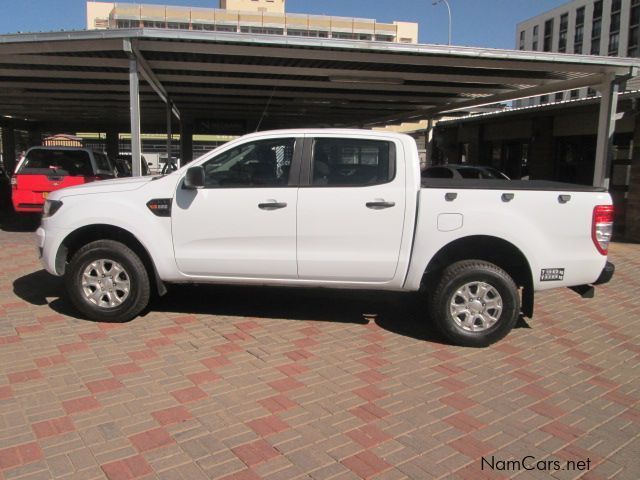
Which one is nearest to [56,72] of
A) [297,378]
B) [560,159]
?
[297,378]

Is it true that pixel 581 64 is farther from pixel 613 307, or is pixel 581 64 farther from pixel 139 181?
pixel 139 181

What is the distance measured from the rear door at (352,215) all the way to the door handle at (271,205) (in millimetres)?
169

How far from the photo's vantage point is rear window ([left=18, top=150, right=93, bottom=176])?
1071 cm

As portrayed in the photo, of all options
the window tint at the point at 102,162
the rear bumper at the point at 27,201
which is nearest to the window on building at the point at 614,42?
the window tint at the point at 102,162

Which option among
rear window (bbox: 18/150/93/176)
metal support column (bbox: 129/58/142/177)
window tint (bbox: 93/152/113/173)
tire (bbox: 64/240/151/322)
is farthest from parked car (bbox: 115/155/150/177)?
tire (bbox: 64/240/151/322)

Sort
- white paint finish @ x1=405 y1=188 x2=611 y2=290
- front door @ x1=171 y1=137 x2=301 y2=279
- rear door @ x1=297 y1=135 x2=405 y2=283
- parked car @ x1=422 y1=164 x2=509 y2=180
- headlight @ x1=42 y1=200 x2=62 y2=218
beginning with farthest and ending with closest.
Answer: parked car @ x1=422 y1=164 x2=509 y2=180 < headlight @ x1=42 y1=200 x2=62 y2=218 < front door @ x1=171 y1=137 x2=301 y2=279 < rear door @ x1=297 y1=135 x2=405 y2=283 < white paint finish @ x1=405 y1=188 x2=611 y2=290

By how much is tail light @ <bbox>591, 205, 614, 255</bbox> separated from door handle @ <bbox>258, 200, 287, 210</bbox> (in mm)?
2805

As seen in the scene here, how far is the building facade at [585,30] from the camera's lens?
210ft

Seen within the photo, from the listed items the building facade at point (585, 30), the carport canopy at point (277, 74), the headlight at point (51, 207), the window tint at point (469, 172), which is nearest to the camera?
the headlight at point (51, 207)

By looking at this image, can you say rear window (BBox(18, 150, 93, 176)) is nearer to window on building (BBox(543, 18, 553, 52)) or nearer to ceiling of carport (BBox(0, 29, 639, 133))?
ceiling of carport (BBox(0, 29, 639, 133))

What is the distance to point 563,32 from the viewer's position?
255 feet

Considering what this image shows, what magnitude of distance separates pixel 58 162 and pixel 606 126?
1072 centimetres

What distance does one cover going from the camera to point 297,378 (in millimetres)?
4203

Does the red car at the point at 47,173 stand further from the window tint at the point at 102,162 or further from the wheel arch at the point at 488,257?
the wheel arch at the point at 488,257
